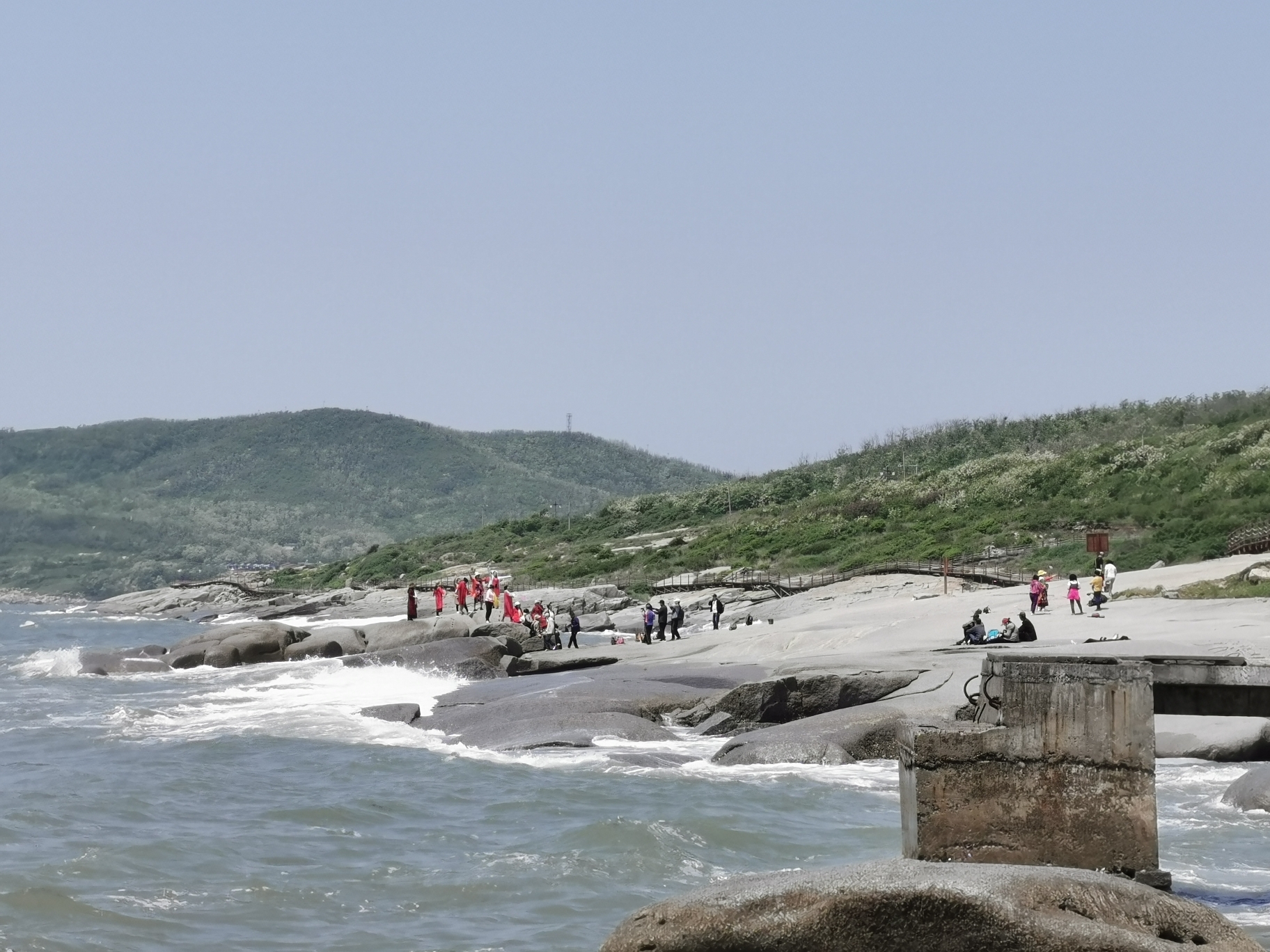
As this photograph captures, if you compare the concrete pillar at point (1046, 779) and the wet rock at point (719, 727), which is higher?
the concrete pillar at point (1046, 779)

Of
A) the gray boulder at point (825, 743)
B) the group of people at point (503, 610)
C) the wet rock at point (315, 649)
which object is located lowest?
the gray boulder at point (825, 743)

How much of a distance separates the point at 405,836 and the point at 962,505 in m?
56.3

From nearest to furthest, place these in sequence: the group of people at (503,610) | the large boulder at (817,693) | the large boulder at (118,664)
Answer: the large boulder at (817,693) → the group of people at (503,610) → the large boulder at (118,664)

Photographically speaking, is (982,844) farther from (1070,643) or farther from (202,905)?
(1070,643)

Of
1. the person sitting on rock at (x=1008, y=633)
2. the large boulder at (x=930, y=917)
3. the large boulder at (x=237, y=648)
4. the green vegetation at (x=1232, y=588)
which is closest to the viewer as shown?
the large boulder at (x=930, y=917)

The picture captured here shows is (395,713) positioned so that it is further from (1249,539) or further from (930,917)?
(1249,539)

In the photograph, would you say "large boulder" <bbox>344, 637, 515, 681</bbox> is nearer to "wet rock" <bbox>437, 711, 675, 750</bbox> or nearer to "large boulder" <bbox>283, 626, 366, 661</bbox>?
"large boulder" <bbox>283, 626, 366, 661</bbox>

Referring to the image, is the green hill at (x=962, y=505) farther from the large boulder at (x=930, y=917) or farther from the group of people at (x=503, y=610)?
the large boulder at (x=930, y=917)

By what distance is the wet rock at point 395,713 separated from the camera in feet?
98.6

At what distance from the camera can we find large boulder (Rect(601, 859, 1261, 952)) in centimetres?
948

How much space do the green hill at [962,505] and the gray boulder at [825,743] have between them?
27943 millimetres

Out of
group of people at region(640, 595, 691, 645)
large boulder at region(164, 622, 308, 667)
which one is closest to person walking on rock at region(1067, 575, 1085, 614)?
group of people at region(640, 595, 691, 645)

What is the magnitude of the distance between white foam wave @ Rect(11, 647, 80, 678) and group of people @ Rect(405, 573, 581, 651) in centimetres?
1008

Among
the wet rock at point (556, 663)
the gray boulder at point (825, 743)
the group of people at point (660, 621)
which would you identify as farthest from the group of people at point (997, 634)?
the group of people at point (660, 621)
